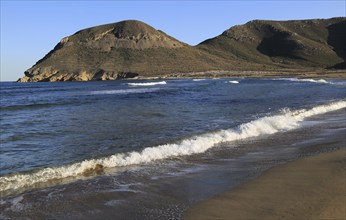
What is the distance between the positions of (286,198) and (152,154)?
16.3 ft

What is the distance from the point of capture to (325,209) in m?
6.46

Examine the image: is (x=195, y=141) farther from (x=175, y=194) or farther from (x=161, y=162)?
(x=175, y=194)

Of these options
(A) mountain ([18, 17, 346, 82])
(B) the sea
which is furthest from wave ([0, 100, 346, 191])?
(A) mountain ([18, 17, 346, 82])

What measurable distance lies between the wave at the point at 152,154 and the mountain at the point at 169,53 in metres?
109

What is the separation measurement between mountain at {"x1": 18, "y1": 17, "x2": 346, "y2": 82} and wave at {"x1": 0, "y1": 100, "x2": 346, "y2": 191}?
357ft

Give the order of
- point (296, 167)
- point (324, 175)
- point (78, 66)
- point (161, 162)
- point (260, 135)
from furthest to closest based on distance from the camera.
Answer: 1. point (78, 66)
2. point (260, 135)
3. point (161, 162)
4. point (296, 167)
5. point (324, 175)

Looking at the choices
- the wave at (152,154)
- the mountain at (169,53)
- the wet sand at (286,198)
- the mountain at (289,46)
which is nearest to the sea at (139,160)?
the wave at (152,154)

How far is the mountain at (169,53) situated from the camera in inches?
A: 5354

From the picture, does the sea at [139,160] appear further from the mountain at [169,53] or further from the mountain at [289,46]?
the mountain at [289,46]

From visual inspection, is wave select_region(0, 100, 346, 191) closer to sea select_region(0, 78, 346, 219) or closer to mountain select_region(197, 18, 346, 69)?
sea select_region(0, 78, 346, 219)

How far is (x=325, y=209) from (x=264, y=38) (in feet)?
646

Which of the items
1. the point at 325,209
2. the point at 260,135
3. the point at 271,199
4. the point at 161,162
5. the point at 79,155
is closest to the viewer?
the point at 325,209

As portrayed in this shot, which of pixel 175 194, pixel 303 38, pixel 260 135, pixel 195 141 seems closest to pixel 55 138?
pixel 195 141

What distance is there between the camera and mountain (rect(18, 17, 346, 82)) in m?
136
